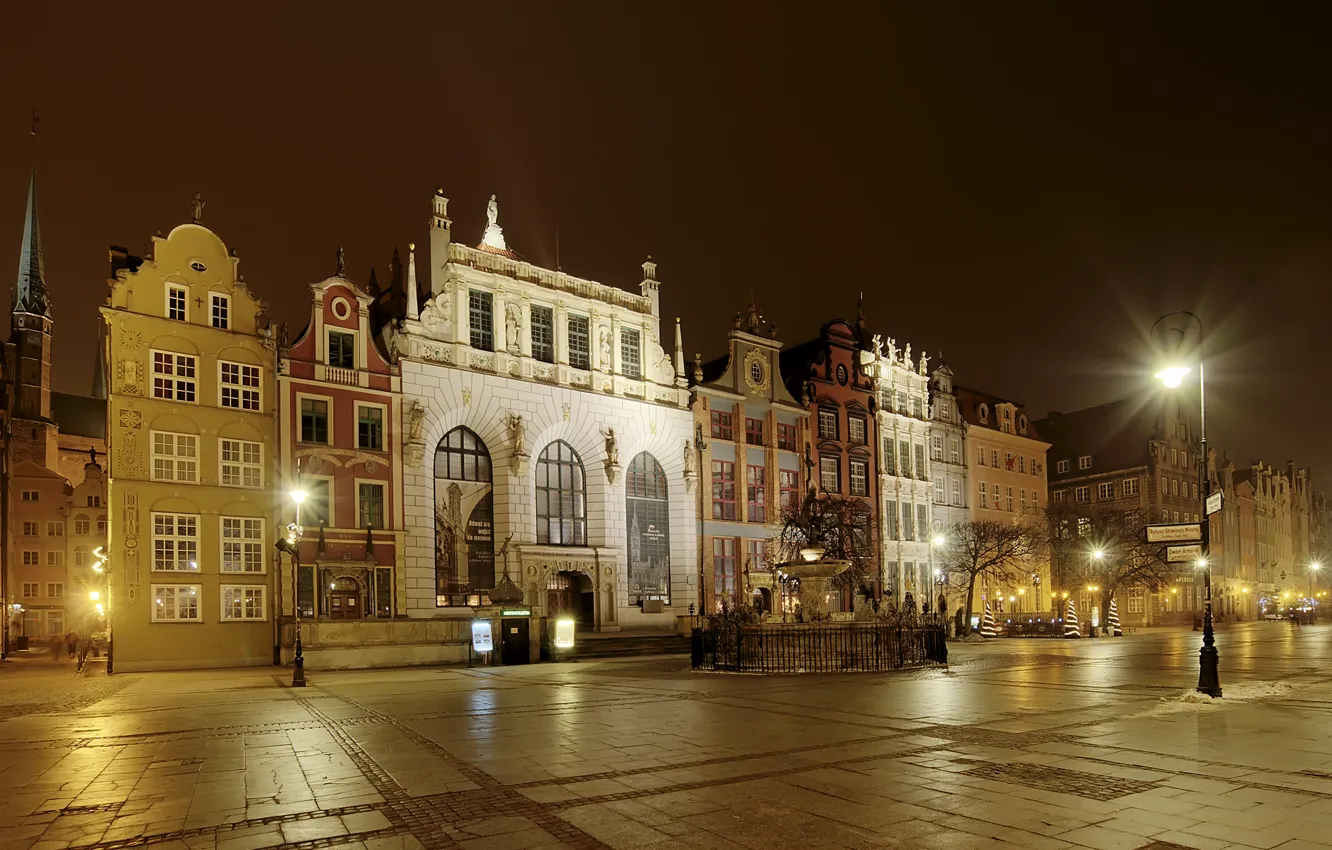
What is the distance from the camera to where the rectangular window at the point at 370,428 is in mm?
41250

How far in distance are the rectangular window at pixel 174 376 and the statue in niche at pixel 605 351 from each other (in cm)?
1939

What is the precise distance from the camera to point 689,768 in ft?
39.4

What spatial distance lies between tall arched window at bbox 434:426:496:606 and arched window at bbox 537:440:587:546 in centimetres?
266

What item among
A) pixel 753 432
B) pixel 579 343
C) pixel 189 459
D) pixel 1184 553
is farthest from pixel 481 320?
pixel 1184 553

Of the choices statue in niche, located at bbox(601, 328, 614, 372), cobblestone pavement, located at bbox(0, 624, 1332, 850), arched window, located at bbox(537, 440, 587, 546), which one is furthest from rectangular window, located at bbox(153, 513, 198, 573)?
statue in niche, located at bbox(601, 328, 614, 372)

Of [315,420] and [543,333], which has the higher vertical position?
[543,333]

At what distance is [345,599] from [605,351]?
17998mm

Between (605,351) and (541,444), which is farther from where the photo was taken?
(605,351)

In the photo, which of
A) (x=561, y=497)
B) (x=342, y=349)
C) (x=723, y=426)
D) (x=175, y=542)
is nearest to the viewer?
(x=175, y=542)

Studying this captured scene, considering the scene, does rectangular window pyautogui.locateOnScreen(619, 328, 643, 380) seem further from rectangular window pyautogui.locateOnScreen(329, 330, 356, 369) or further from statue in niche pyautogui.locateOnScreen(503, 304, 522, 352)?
rectangular window pyautogui.locateOnScreen(329, 330, 356, 369)

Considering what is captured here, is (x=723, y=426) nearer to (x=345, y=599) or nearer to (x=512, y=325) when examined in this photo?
(x=512, y=325)

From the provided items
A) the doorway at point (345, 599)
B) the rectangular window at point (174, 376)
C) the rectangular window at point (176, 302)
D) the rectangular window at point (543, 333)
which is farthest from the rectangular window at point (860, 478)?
the rectangular window at point (176, 302)

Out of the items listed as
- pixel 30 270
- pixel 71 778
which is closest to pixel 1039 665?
pixel 71 778

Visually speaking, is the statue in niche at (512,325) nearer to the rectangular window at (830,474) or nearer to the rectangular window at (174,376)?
the rectangular window at (174,376)
